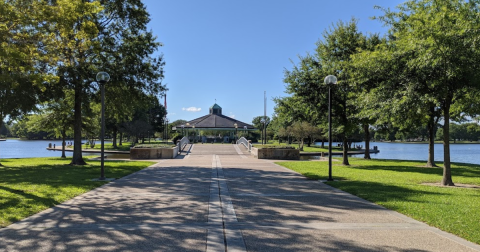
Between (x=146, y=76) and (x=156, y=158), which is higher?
(x=146, y=76)

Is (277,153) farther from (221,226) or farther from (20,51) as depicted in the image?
(221,226)

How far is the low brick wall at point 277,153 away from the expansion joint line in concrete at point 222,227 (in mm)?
15428

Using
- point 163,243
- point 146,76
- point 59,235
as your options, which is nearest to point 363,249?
point 163,243

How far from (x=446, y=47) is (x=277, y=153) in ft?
52.5

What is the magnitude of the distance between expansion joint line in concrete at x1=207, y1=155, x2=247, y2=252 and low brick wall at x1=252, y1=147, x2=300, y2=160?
15.4 meters

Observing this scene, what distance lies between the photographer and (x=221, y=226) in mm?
5465

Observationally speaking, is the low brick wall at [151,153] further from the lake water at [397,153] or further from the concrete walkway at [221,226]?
the lake water at [397,153]

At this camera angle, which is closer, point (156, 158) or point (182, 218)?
point (182, 218)

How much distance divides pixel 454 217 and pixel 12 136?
559ft

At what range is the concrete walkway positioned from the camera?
4531 millimetres

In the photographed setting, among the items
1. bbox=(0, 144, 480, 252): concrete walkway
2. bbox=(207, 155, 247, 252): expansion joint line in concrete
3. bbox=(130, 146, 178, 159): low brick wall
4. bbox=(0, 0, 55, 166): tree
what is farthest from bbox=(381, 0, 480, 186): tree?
bbox=(130, 146, 178, 159): low brick wall

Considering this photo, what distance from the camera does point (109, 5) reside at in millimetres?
18812

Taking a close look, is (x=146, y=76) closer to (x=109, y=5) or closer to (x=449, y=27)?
(x=109, y=5)

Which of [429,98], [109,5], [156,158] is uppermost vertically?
[109,5]
